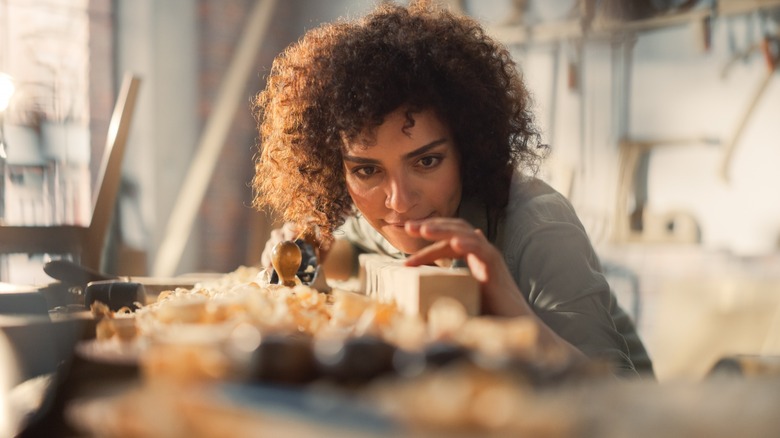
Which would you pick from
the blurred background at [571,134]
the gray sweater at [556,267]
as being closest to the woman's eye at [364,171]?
the gray sweater at [556,267]

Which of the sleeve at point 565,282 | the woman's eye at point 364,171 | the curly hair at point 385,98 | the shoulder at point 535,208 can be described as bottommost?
the sleeve at point 565,282

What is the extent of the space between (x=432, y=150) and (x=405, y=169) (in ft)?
0.14

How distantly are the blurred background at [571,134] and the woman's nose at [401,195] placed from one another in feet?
2.88

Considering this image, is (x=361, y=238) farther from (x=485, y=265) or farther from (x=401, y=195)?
(x=485, y=265)

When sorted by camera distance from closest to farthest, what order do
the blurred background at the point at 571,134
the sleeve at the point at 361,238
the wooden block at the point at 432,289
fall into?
the wooden block at the point at 432,289
the sleeve at the point at 361,238
the blurred background at the point at 571,134

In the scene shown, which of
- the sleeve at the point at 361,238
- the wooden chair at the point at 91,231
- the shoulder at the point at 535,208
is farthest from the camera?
the sleeve at the point at 361,238

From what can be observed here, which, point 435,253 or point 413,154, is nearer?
point 435,253

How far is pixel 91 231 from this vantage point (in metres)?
1.62

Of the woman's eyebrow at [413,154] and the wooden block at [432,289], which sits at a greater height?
the woman's eyebrow at [413,154]

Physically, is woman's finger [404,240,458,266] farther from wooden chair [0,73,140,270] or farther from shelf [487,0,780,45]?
shelf [487,0,780,45]

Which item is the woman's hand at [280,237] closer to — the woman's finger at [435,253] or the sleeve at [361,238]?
the sleeve at [361,238]

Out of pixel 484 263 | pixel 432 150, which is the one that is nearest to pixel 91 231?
pixel 432 150

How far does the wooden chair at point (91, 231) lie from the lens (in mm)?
1204

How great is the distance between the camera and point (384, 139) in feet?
3.23
